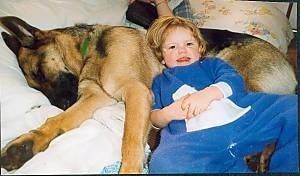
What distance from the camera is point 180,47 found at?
54.1 inches

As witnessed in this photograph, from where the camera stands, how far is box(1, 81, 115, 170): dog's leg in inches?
42.9

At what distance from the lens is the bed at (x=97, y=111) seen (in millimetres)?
1098

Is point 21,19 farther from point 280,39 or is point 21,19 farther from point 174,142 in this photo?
point 280,39

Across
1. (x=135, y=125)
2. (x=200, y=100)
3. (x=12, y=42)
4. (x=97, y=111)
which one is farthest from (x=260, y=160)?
(x=12, y=42)

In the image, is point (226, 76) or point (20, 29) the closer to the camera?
point (226, 76)

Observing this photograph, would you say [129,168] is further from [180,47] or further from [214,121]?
[180,47]

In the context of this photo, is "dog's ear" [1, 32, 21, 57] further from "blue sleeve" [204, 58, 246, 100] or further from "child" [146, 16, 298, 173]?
"blue sleeve" [204, 58, 246, 100]

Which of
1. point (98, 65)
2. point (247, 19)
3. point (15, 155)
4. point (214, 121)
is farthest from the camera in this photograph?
point (247, 19)

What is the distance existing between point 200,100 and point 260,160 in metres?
0.24

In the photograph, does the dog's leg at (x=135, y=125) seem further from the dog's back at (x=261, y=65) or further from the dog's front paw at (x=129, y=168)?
the dog's back at (x=261, y=65)

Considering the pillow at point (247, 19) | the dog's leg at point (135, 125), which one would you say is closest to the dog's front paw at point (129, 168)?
the dog's leg at point (135, 125)

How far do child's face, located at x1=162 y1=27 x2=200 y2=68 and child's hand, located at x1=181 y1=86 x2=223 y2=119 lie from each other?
0.18 metres

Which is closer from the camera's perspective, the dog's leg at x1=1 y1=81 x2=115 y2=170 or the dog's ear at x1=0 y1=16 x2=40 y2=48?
the dog's leg at x1=1 y1=81 x2=115 y2=170

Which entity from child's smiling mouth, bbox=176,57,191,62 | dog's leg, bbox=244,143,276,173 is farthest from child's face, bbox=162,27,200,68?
dog's leg, bbox=244,143,276,173
